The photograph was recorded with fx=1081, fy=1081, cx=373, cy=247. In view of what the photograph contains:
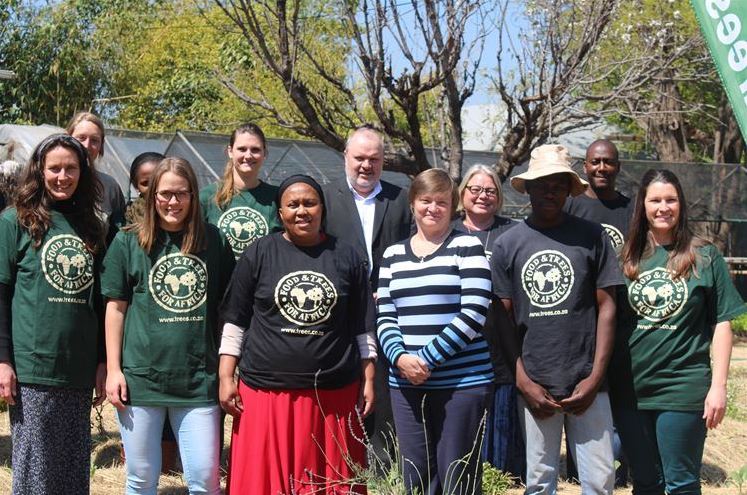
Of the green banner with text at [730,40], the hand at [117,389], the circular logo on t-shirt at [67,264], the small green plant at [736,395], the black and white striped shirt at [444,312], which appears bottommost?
the small green plant at [736,395]

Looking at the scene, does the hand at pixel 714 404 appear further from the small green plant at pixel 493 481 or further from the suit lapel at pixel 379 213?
the suit lapel at pixel 379 213

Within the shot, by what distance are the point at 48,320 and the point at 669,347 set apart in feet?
9.04

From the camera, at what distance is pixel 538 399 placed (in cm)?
482

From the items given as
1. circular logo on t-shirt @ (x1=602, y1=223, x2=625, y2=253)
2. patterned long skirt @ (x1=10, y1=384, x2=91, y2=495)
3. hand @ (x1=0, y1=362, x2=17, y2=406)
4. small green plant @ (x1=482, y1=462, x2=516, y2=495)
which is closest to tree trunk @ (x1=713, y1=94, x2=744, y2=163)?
circular logo on t-shirt @ (x1=602, y1=223, x2=625, y2=253)

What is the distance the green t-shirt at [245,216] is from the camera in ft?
18.4

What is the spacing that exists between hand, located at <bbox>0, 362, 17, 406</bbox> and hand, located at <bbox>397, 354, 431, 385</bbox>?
1687mm

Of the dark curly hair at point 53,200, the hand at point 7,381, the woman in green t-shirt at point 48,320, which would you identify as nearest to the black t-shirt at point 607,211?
the dark curly hair at point 53,200

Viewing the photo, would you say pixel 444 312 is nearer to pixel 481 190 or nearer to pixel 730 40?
pixel 481 190

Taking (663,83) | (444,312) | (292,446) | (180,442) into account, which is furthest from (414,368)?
(663,83)

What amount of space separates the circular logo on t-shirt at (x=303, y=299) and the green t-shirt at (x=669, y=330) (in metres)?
1.36

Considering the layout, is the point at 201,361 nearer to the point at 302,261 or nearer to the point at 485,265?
the point at 302,261

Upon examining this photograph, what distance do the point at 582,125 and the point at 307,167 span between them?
5.34 meters

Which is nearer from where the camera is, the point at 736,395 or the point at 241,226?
the point at 241,226

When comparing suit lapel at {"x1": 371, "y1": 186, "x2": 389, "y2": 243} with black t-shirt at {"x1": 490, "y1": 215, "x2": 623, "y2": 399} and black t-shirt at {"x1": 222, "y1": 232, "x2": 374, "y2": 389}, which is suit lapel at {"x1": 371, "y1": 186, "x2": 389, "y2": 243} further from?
black t-shirt at {"x1": 490, "y1": 215, "x2": 623, "y2": 399}
